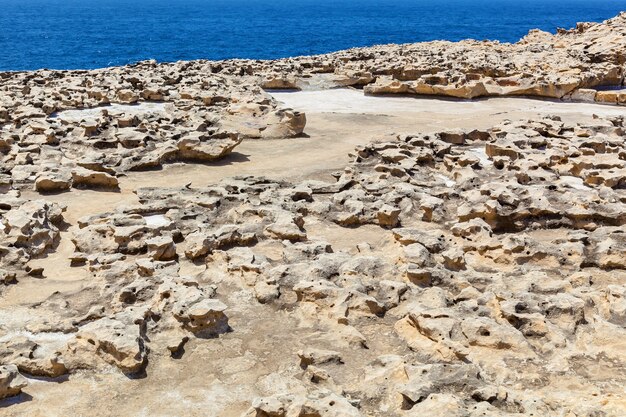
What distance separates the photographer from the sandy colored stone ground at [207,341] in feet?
21.4

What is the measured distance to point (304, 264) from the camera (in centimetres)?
945

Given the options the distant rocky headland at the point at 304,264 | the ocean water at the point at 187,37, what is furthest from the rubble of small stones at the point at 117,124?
the ocean water at the point at 187,37

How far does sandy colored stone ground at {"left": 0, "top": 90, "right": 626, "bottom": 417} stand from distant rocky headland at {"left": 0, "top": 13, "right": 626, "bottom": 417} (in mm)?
30

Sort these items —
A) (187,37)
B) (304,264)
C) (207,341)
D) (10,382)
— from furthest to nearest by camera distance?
(187,37), (304,264), (207,341), (10,382)

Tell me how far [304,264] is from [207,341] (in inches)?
86.9

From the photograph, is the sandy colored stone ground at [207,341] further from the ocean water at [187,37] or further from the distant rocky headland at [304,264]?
the ocean water at [187,37]

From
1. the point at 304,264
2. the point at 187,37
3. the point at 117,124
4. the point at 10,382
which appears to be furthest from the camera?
the point at 187,37

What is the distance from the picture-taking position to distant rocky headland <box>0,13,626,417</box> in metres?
6.70

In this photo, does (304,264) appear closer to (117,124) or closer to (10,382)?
(10,382)

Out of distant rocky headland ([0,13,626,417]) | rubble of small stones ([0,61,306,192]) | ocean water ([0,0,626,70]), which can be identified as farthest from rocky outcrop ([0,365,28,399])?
ocean water ([0,0,626,70])

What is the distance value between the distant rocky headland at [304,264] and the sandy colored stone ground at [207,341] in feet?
0.10

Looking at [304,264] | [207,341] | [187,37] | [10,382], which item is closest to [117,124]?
[304,264]

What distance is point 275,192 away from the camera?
13.0 metres

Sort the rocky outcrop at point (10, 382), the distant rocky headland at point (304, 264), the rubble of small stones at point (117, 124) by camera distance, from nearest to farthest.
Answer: the rocky outcrop at point (10, 382) < the distant rocky headland at point (304, 264) < the rubble of small stones at point (117, 124)
